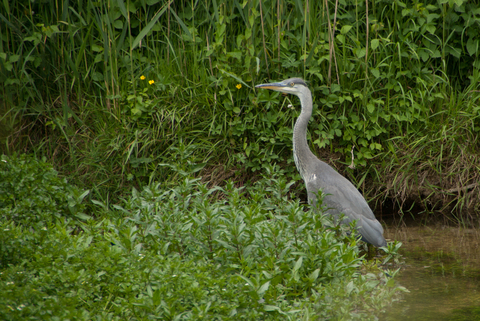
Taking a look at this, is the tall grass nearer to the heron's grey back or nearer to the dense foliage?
the heron's grey back

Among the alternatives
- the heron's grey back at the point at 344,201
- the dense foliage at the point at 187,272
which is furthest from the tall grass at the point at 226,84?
the dense foliage at the point at 187,272

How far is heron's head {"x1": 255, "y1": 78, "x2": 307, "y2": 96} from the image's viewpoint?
4.67m

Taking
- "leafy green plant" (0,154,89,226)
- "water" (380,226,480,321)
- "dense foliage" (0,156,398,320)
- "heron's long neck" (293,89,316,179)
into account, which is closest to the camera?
"dense foliage" (0,156,398,320)

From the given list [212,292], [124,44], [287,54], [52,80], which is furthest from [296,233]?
[52,80]

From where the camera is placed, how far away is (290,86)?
4688 millimetres

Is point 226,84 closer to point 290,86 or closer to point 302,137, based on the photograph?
point 290,86

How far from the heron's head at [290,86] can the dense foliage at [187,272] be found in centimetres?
169

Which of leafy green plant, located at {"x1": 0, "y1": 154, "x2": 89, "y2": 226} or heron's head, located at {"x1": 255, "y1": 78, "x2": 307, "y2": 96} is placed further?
heron's head, located at {"x1": 255, "y1": 78, "x2": 307, "y2": 96}

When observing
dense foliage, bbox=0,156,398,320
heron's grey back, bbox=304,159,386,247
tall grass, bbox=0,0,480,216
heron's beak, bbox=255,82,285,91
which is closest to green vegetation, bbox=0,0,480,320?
tall grass, bbox=0,0,480,216

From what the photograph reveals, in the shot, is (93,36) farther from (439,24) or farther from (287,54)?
(439,24)

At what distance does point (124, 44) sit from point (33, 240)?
272 centimetres

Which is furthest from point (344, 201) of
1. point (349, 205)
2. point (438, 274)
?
point (438, 274)

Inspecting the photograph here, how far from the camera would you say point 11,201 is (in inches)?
139

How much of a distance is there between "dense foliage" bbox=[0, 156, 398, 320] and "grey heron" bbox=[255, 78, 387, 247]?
81 centimetres
